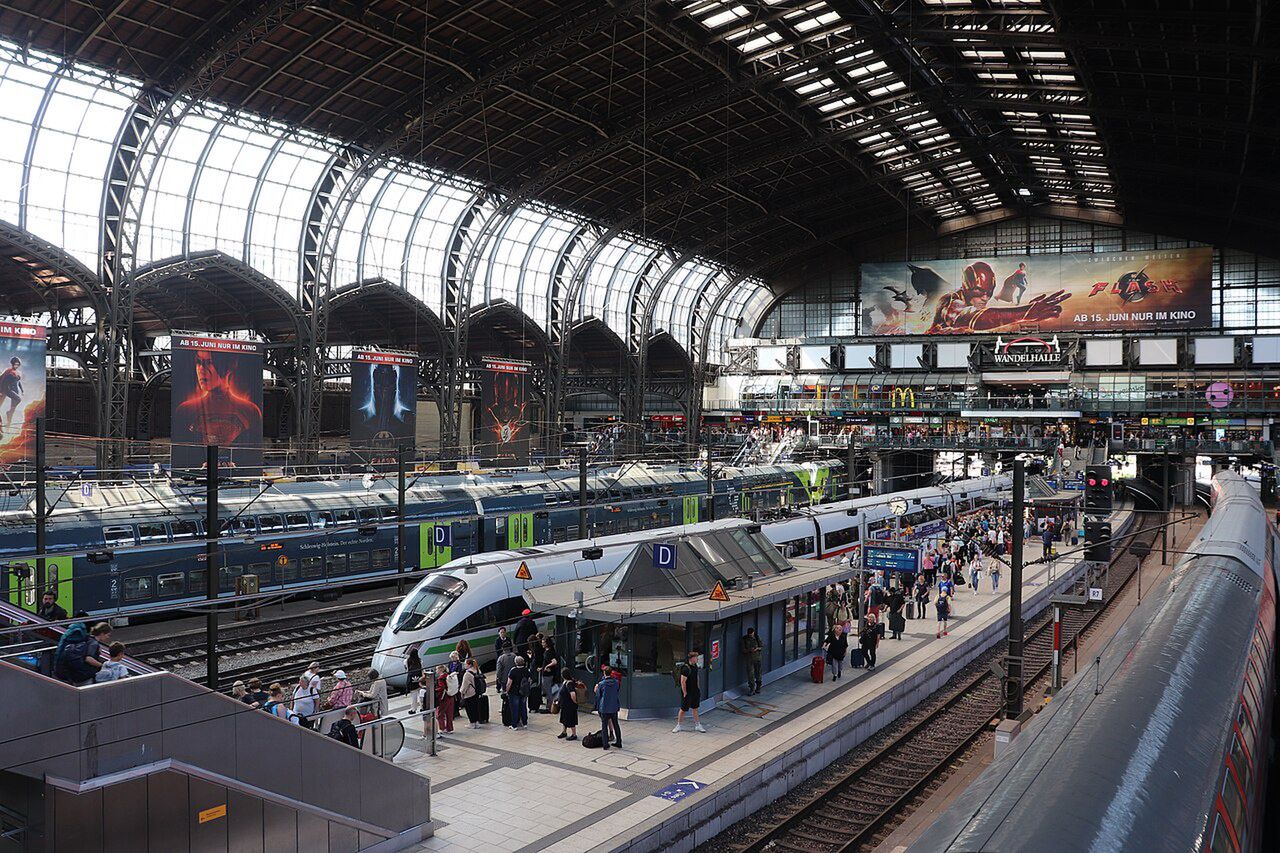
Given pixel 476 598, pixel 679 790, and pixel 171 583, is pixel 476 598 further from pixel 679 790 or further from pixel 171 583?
pixel 171 583

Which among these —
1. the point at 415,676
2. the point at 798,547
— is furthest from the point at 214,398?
the point at 798,547

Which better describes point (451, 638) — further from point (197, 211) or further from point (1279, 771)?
point (197, 211)

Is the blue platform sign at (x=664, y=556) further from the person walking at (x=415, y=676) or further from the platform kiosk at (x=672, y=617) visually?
the person walking at (x=415, y=676)

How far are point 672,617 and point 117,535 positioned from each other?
622 inches

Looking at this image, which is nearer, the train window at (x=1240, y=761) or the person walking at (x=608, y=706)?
the train window at (x=1240, y=761)

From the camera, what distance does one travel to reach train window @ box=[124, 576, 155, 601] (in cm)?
2324

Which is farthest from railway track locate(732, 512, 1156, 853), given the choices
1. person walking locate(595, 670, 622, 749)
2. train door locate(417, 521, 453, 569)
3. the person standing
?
train door locate(417, 521, 453, 569)

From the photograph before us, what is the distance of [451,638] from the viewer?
65.2ft

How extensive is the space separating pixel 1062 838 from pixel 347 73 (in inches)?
1672

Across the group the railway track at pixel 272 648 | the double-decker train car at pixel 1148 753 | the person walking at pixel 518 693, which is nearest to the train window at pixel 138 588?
the railway track at pixel 272 648

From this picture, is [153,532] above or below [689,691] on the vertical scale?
above

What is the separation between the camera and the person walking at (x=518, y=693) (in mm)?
17125

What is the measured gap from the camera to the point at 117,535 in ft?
77.4

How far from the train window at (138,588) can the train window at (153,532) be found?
3.46 ft
